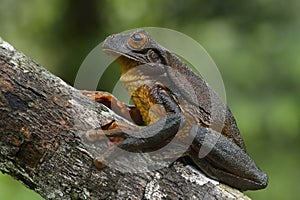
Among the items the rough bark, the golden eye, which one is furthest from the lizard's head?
the rough bark

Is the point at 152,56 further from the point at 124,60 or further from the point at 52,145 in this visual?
the point at 52,145

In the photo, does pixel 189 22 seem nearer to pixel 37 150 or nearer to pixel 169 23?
pixel 169 23

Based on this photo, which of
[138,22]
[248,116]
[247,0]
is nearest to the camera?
[248,116]

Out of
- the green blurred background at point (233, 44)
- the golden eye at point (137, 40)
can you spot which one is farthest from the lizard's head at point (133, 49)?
the green blurred background at point (233, 44)

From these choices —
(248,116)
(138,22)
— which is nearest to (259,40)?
(248,116)

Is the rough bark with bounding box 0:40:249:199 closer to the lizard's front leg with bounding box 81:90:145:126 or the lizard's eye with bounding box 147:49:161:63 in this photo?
the lizard's front leg with bounding box 81:90:145:126

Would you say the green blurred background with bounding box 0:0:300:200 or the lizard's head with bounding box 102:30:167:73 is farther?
the green blurred background with bounding box 0:0:300:200
